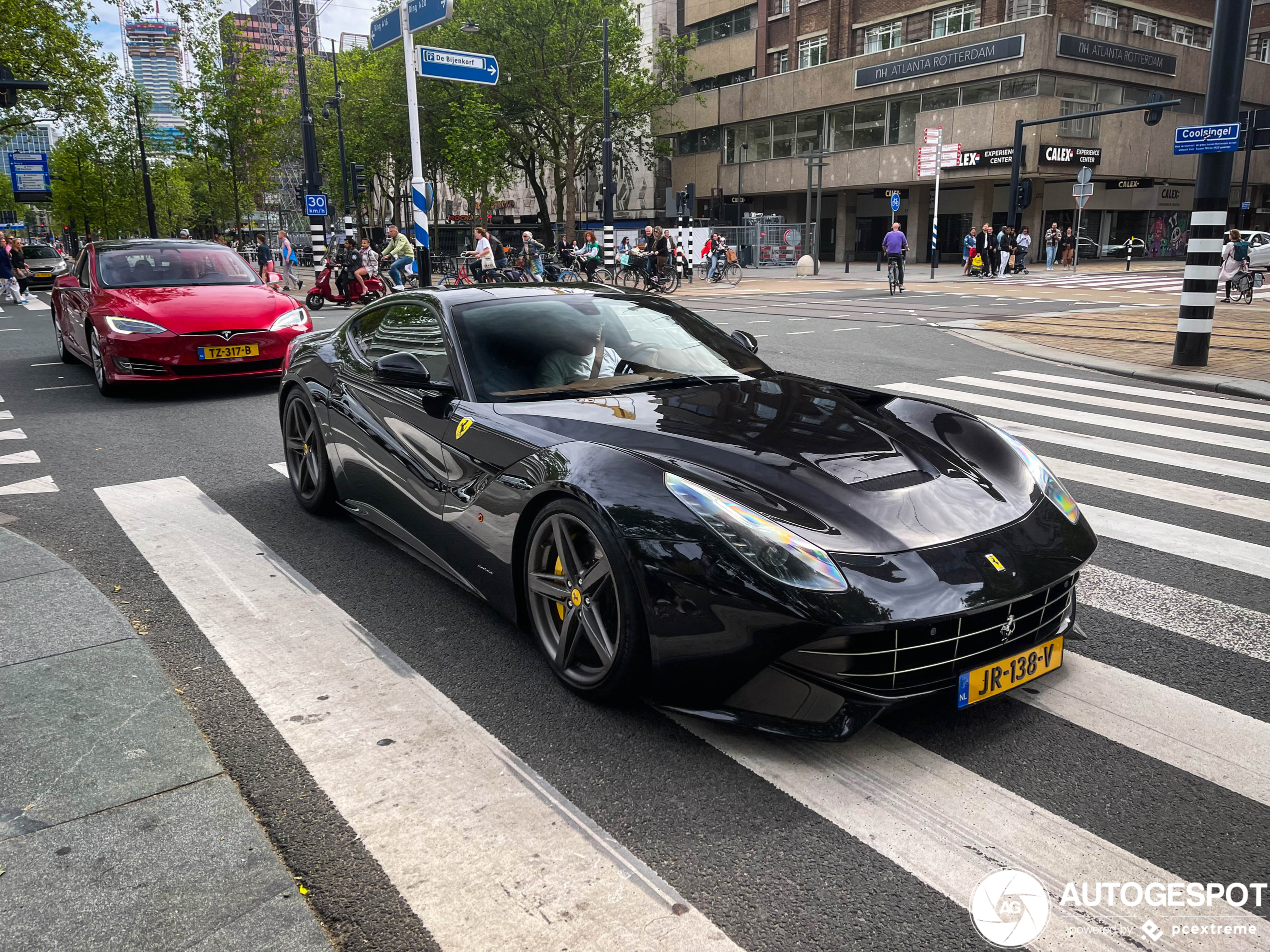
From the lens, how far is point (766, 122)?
54844 millimetres

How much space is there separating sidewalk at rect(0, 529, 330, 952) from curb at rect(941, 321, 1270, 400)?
396 inches

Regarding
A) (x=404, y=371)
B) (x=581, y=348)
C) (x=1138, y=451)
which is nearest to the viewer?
(x=404, y=371)

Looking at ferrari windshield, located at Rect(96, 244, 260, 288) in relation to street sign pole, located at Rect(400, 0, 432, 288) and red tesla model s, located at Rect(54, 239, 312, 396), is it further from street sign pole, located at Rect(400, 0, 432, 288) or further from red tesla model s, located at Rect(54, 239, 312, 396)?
street sign pole, located at Rect(400, 0, 432, 288)

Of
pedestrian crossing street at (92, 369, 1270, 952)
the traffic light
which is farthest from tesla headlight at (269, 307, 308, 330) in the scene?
the traffic light

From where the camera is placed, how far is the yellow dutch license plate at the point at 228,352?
9758 mm

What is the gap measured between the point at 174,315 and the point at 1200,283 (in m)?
10.8

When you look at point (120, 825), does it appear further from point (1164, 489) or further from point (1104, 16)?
point (1104, 16)

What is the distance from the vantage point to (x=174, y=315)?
9719 millimetres

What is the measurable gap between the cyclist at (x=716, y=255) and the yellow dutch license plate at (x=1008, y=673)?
103 feet

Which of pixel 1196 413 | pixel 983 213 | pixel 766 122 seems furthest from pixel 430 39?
pixel 1196 413

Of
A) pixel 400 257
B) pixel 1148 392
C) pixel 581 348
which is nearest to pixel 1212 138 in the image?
pixel 1148 392

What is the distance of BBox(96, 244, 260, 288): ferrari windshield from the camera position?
1058cm

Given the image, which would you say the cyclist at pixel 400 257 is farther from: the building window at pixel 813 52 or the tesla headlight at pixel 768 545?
the building window at pixel 813 52

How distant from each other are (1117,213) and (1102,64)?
923cm
